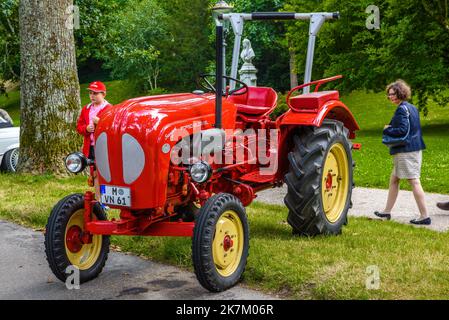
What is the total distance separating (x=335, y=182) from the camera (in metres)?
6.79

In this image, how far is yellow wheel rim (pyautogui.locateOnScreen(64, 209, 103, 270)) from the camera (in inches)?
209

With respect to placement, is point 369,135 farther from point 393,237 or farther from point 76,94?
point 393,237

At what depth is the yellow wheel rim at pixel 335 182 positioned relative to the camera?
6594 millimetres

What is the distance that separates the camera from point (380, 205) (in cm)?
888

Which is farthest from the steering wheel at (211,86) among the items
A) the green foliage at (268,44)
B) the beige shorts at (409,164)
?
the green foliage at (268,44)

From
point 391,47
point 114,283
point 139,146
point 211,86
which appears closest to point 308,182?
point 211,86

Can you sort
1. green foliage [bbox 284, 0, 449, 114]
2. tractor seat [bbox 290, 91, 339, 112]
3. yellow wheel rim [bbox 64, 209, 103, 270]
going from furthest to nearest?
green foliage [bbox 284, 0, 449, 114] → tractor seat [bbox 290, 91, 339, 112] → yellow wheel rim [bbox 64, 209, 103, 270]

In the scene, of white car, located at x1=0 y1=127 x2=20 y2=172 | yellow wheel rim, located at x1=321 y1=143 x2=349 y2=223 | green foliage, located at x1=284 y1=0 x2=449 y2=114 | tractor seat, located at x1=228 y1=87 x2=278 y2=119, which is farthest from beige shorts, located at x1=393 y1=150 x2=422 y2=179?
green foliage, located at x1=284 y1=0 x2=449 y2=114

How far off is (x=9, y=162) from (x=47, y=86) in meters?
2.03

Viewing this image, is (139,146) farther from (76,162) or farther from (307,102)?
(307,102)

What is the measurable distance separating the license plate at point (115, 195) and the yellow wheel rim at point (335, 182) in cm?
220

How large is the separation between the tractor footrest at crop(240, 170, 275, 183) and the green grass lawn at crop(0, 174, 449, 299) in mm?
565

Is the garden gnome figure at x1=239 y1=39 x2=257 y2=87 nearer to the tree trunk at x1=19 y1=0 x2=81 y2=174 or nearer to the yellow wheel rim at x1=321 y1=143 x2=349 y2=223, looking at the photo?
the tree trunk at x1=19 y1=0 x2=81 y2=174

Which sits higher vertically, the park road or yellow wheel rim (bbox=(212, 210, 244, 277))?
yellow wheel rim (bbox=(212, 210, 244, 277))
